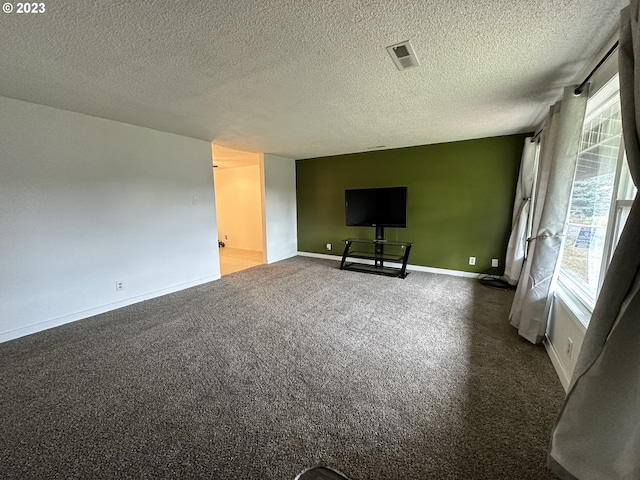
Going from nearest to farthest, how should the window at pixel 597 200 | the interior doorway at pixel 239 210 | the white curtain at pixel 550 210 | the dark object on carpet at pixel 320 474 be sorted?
the dark object on carpet at pixel 320 474 → the window at pixel 597 200 → the white curtain at pixel 550 210 → the interior doorway at pixel 239 210

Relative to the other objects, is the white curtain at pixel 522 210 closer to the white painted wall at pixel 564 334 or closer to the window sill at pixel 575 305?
the window sill at pixel 575 305

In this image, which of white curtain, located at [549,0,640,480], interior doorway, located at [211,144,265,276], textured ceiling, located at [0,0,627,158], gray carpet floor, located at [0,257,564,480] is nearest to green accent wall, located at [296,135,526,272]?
textured ceiling, located at [0,0,627,158]

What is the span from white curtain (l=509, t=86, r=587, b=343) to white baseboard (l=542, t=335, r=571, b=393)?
2.7 inches

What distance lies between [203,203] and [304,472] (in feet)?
11.9

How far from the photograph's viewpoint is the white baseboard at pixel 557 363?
1.71 meters

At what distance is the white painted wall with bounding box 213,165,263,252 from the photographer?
6.30 meters

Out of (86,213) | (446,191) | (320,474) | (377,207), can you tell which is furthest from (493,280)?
(86,213)

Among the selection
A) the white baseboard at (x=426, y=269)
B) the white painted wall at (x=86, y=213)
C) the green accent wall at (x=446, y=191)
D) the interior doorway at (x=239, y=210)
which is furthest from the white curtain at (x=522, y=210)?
the white painted wall at (x=86, y=213)

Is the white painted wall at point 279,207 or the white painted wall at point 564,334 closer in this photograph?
the white painted wall at point 564,334

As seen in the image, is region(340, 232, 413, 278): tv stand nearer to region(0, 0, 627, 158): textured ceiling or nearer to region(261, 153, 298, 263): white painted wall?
region(261, 153, 298, 263): white painted wall

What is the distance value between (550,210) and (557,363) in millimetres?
1144

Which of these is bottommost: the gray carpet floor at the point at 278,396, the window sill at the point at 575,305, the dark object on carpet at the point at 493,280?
the gray carpet floor at the point at 278,396

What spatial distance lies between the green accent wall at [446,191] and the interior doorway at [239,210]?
186 centimetres

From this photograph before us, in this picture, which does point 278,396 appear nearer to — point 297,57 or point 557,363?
point 557,363
